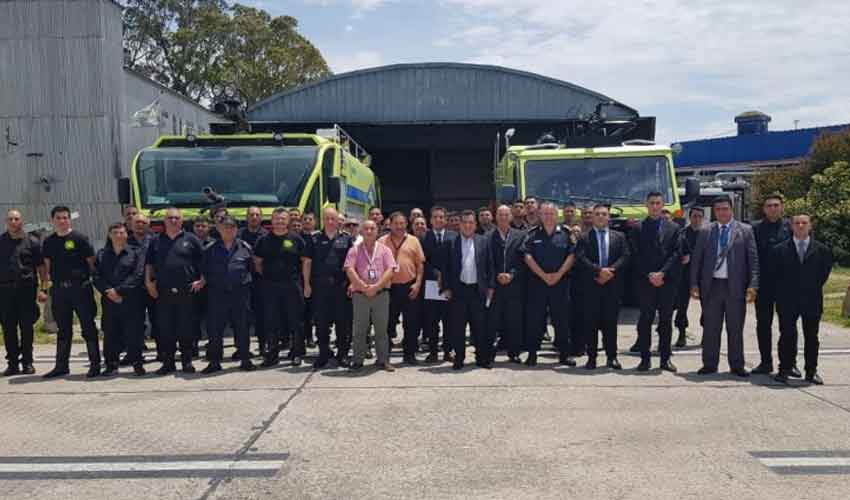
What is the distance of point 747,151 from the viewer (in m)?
48.1

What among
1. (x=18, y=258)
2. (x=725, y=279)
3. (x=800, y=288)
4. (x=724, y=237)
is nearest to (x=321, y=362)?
(x=18, y=258)

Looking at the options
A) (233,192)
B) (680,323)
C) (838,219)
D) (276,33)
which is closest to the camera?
(680,323)

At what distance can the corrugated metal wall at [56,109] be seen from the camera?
74.6 feet

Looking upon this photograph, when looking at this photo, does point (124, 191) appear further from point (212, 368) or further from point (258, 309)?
point (212, 368)

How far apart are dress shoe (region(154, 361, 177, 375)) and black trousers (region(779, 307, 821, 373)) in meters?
6.48

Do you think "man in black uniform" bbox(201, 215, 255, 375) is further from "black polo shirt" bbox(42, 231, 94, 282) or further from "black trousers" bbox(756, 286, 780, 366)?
"black trousers" bbox(756, 286, 780, 366)

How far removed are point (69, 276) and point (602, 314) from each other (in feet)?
19.0

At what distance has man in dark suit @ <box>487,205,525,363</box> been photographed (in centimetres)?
855

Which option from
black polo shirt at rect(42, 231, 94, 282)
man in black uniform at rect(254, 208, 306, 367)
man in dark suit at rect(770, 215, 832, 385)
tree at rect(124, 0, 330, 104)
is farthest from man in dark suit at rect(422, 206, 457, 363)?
tree at rect(124, 0, 330, 104)

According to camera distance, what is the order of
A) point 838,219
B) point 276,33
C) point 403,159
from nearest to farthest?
point 838,219
point 403,159
point 276,33

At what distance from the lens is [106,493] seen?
4762 mm

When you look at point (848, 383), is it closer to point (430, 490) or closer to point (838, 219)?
point (430, 490)

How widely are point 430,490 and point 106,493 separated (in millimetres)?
2041

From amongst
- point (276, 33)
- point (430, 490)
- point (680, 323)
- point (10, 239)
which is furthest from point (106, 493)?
point (276, 33)
